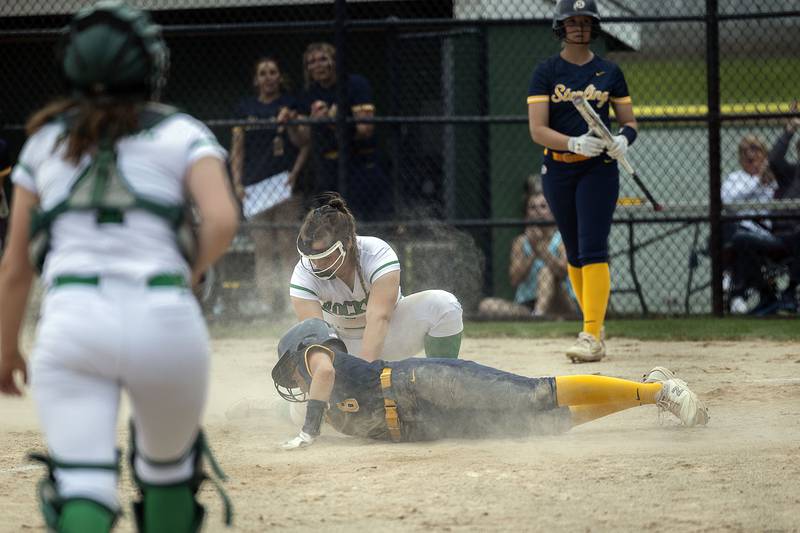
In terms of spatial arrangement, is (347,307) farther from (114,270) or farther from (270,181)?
(270,181)

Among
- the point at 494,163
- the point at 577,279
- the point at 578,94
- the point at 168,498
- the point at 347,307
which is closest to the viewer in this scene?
the point at 168,498

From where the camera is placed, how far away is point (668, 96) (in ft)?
40.0

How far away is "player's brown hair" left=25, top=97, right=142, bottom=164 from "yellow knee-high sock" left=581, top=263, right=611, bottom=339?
17.8 feet

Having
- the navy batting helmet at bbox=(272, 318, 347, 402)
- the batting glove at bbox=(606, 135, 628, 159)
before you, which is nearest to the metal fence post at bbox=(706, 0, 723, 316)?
the batting glove at bbox=(606, 135, 628, 159)

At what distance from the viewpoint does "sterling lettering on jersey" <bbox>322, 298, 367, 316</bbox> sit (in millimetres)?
6230

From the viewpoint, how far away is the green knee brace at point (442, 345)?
646 cm

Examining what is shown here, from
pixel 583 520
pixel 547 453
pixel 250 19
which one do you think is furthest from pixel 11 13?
pixel 583 520

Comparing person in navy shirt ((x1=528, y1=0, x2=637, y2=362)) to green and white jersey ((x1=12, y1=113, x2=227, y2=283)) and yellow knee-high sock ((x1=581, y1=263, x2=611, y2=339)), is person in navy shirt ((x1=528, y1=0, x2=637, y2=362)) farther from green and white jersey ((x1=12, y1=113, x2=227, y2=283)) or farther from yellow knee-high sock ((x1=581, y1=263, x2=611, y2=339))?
green and white jersey ((x1=12, y1=113, x2=227, y2=283))

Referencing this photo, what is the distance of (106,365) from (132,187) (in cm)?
41

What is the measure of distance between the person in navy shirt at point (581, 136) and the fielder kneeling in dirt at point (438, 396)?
7.62ft

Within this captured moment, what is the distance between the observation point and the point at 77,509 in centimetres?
270

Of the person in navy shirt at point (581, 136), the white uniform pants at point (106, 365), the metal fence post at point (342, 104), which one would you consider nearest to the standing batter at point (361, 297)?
the person in navy shirt at point (581, 136)

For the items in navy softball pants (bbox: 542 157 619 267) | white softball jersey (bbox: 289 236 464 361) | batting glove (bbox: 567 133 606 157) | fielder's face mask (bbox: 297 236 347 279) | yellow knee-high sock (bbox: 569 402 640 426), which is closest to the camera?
yellow knee-high sock (bbox: 569 402 640 426)

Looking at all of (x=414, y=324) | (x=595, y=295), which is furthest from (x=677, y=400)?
(x=595, y=295)
